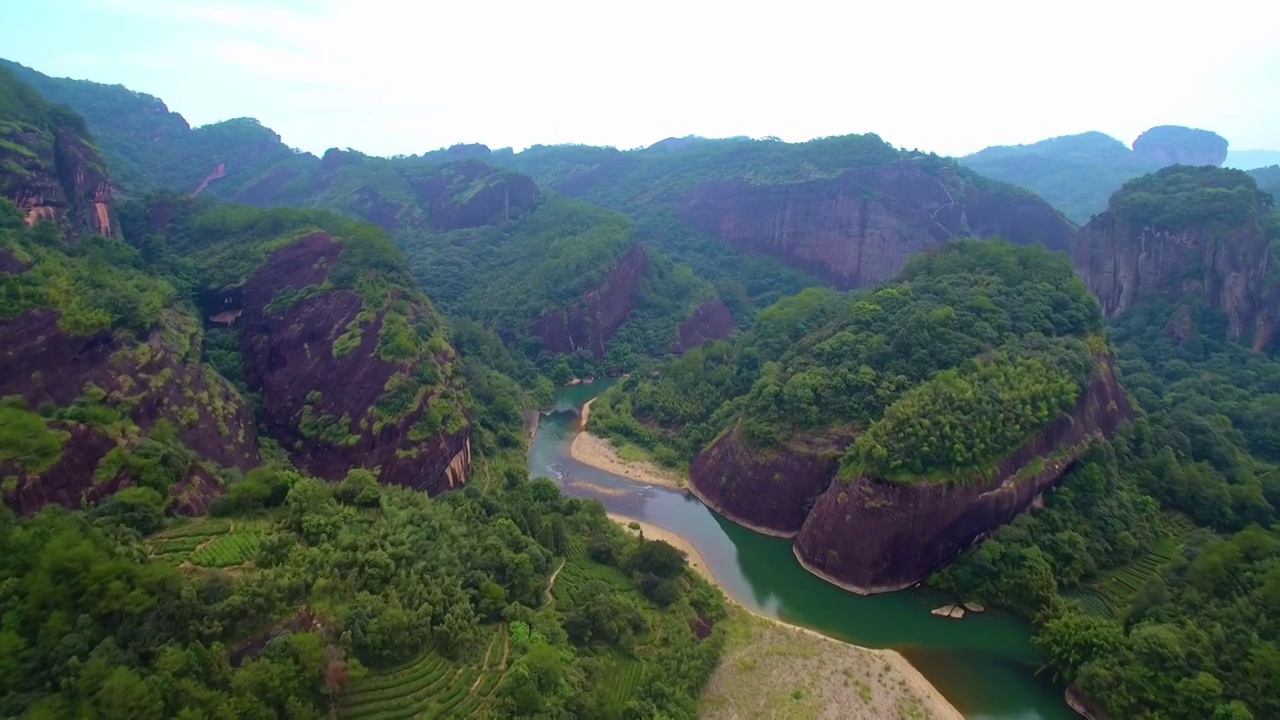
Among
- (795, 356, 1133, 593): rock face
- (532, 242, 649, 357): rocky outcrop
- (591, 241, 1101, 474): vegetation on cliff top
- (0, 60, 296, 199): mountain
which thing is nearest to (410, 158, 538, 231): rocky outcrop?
(532, 242, 649, 357): rocky outcrop

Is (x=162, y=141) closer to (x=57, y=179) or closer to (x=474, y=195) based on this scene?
(x=474, y=195)

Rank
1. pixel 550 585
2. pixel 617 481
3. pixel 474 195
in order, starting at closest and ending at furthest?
pixel 550 585
pixel 617 481
pixel 474 195

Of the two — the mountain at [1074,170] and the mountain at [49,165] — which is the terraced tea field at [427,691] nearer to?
the mountain at [49,165]

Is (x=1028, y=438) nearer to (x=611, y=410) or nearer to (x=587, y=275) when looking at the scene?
(x=611, y=410)

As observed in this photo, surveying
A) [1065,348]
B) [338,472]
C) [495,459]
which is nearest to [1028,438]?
[1065,348]

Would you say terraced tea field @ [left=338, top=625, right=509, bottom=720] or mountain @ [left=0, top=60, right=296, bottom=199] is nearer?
terraced tea field @ [left=338, top=625, right=509, bottom=720]

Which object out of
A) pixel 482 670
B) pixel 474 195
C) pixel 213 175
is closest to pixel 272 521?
pixel 482 670

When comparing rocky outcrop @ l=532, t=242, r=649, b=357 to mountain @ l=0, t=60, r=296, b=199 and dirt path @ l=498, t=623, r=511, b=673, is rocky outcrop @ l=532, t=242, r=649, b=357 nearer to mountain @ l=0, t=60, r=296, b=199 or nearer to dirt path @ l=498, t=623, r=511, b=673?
mountain @ l=0, t=60, r=296, b=199
